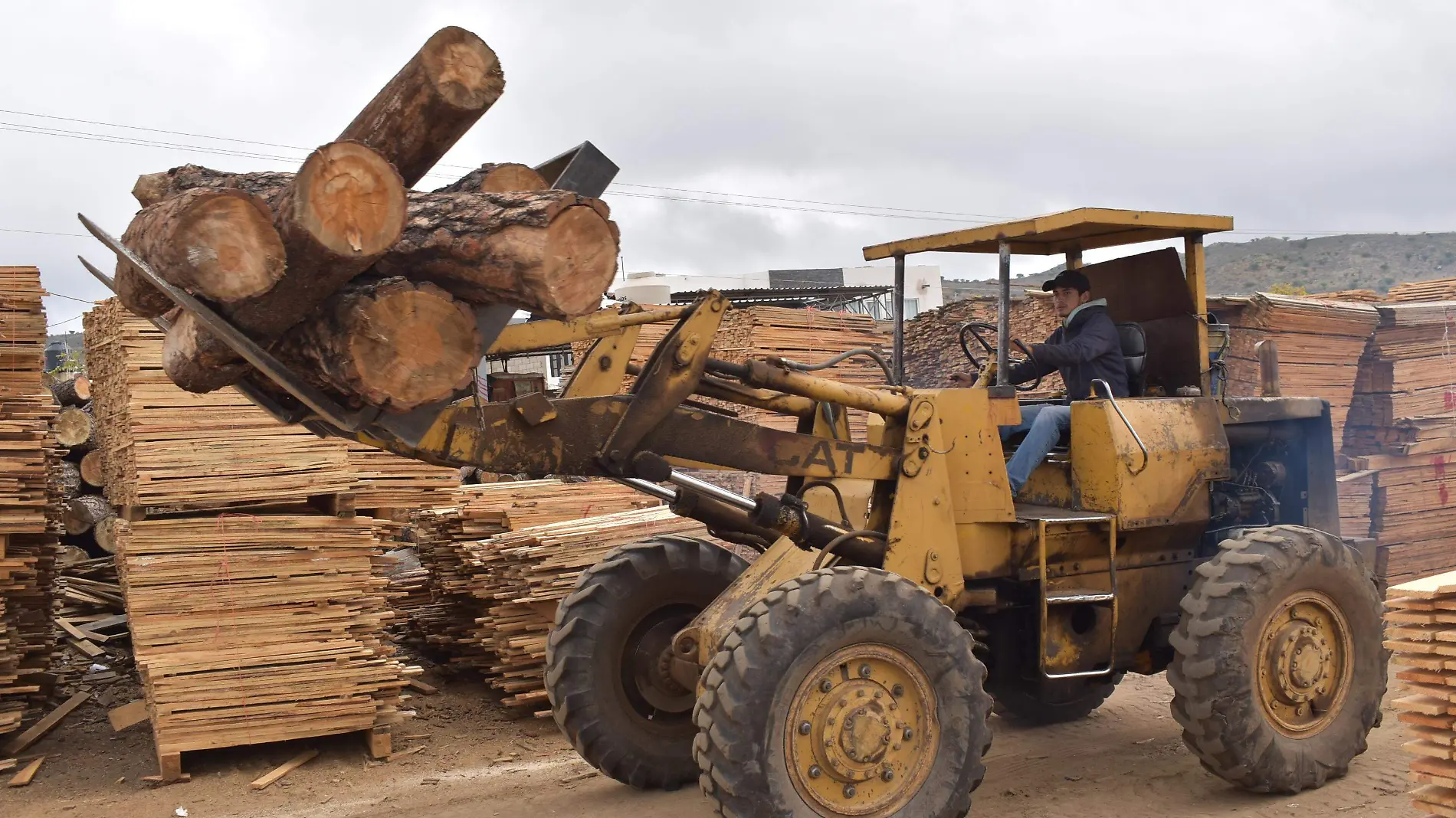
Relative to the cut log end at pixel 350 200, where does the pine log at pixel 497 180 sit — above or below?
above

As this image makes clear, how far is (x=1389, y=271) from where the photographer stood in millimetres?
56281

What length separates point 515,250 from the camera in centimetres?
450

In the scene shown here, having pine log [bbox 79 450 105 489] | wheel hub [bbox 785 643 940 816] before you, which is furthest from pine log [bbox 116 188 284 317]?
pine log [bbox 79 450 105 489]

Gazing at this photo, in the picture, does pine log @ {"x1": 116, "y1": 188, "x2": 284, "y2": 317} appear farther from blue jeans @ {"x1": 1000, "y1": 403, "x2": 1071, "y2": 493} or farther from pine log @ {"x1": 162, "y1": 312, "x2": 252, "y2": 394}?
blue jeans @ {"x1": 1000, "y1": 403, "x2": 1071, "y2": 493}

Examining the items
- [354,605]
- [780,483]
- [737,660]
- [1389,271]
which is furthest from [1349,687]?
[1389,271]

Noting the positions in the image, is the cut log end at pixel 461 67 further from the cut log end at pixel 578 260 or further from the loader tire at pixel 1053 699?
the loader tire at pixel 1053 699

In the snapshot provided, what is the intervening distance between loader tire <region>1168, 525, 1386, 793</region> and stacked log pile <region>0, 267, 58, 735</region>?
730 centimetres

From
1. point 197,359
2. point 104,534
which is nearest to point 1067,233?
point 197,359

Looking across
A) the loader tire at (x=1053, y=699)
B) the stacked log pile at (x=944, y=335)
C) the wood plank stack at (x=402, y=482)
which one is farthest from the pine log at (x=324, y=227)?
the stacked log pile at (x=944, y=335)

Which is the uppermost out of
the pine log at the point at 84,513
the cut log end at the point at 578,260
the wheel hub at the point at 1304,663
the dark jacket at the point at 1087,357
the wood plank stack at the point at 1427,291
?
the wood plank stack at the point at 1427,291

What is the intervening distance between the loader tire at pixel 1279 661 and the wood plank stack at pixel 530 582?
12.1 ft

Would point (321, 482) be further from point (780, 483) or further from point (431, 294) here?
point (780, 483)

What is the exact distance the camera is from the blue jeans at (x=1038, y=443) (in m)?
6.68

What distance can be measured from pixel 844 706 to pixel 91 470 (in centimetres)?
1287
